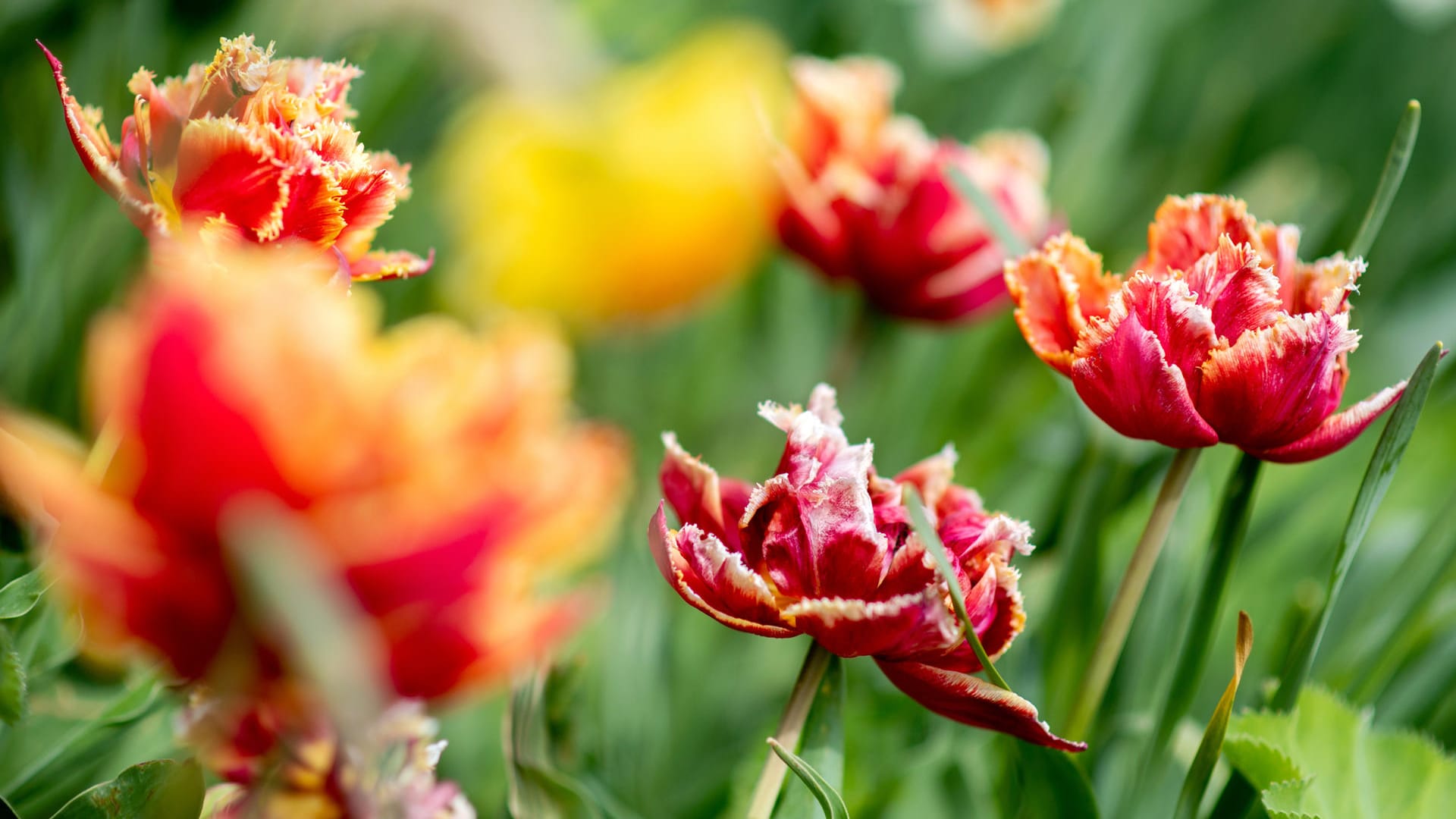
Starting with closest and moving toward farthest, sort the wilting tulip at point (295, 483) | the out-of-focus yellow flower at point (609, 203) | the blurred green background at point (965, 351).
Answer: the wilting tulip at point (295, 483) → the blurred green background at point (965, 351) → the out-of-focus yellow flower at point (609, 203)

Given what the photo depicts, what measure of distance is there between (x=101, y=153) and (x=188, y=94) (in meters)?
0.02

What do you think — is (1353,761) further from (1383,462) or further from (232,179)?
(232,179)

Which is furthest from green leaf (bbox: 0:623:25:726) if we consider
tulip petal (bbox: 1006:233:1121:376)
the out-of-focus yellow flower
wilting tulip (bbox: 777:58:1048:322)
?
the out-of-focus yellow flower

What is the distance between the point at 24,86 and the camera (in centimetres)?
56

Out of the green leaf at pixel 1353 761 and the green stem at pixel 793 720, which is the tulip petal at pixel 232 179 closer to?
the green stem at pixel 793 720

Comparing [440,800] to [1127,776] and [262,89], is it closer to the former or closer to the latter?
[262,89]

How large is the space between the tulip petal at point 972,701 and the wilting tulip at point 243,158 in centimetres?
14

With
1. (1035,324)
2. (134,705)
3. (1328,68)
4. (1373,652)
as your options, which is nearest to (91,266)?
(134,705)

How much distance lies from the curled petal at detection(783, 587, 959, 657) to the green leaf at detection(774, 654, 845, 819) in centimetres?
4

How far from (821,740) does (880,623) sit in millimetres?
65

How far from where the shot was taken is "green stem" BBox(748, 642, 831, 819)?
0.82 feet

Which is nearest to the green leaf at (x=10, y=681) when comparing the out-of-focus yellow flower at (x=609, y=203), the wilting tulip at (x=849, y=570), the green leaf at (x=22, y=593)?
the green leaf at (x=22, y=593)

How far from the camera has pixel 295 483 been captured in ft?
0.50

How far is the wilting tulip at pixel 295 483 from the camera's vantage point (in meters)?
0.15
